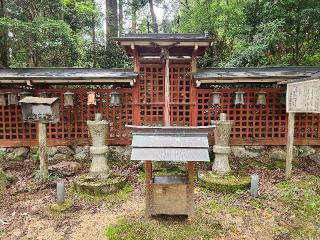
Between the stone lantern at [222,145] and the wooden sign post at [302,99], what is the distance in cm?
178

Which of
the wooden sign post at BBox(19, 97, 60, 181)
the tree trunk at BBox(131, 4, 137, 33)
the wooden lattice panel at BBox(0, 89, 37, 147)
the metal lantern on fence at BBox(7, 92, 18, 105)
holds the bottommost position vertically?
the wooden lattice panel at BBox(0, 89, 37, 147)

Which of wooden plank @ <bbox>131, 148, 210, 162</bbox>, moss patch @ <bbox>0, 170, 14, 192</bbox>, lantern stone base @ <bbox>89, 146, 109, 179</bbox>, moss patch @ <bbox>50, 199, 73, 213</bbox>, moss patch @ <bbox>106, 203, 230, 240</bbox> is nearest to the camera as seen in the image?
wooden plank @ <bbox>131, 148, 210, 162</bbox>

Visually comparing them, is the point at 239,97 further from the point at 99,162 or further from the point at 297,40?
the point at 297,40

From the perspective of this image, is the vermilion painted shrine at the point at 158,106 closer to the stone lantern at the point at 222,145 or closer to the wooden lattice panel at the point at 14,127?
the wooden lattice panel at the point at 14,127

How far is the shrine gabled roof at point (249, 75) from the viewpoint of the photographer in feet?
27.5

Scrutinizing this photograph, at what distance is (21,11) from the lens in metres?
13.9

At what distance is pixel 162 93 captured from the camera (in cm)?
934

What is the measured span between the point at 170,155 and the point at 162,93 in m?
4.50

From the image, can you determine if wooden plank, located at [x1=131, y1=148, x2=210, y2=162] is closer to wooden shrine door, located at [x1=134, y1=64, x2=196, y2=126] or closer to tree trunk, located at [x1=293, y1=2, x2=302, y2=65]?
wooden shrine door, located at [x1=134, y1=64, x2=196, y2=126]

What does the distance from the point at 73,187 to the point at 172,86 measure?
15.1ft

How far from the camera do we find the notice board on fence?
7.06m

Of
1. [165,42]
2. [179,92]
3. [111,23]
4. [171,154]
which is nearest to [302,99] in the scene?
[179,92]

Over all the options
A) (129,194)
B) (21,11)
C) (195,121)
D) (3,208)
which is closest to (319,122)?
(195,121)

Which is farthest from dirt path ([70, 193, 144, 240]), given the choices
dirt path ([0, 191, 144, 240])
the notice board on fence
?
the notice board on fence
